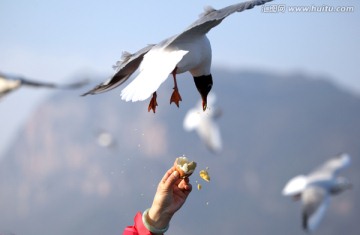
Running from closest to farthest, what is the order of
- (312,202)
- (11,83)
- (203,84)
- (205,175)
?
(205,175)
(11,83)
(203,84)
(312,202)

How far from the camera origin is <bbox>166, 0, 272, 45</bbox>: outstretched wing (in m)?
1.26

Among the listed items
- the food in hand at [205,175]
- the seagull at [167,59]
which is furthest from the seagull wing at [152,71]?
the food in hand at [205,175]

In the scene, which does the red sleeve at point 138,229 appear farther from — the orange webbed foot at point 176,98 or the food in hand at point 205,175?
the orange webbed foot at point 176,98

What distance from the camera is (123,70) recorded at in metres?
1.29

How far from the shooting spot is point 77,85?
1208mm

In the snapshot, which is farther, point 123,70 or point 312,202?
point 312,202

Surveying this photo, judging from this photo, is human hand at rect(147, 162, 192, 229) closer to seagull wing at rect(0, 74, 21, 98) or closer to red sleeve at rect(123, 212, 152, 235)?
red sleeve at rect(123, 212, 152, 235)

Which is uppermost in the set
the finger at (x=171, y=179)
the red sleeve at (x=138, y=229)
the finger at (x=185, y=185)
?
the finger at (x=171, y=179)

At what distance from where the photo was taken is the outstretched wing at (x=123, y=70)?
1.26m

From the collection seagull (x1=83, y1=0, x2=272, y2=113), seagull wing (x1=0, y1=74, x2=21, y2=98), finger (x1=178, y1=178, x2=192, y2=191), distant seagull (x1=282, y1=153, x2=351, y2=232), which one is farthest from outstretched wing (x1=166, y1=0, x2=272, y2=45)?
distant seagull (x1=282, y1=153, x2=351, y2=232)

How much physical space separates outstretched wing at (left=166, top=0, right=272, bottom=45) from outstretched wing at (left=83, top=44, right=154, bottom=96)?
6 centimetres

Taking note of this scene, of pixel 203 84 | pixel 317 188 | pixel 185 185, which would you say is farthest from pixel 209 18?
pixel 317 188

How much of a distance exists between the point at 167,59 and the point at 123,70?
0.25 ft

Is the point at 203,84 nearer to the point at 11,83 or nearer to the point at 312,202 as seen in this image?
the point at 11,83
